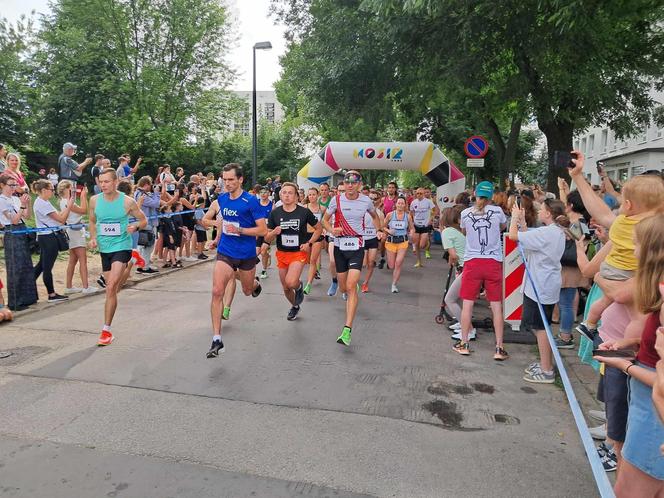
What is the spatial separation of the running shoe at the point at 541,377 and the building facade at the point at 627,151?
1800 centimetres

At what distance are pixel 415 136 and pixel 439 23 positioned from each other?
62.2 feet

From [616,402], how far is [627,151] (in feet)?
119

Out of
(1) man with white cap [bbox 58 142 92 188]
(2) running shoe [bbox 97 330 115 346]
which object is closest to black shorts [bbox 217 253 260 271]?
(2) running shoe [bbox 97 330 115 346]

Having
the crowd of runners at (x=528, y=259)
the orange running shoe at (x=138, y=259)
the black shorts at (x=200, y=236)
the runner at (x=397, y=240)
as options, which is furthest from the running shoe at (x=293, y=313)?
the black shorts at (x=200, y=236)

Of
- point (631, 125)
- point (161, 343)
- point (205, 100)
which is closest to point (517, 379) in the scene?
point (161, 343)

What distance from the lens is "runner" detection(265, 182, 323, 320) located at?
669 centimetres

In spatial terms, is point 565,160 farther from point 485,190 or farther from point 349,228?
point 349,228

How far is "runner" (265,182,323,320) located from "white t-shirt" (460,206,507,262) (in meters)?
1.99

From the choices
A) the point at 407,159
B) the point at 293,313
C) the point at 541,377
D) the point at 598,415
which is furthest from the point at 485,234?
the point at 407,159

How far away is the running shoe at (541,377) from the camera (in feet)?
16.6

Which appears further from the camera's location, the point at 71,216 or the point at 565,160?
the point at 71,216

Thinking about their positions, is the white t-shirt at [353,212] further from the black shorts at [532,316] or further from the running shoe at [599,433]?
the running shoe at [599,433]

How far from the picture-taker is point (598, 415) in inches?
166

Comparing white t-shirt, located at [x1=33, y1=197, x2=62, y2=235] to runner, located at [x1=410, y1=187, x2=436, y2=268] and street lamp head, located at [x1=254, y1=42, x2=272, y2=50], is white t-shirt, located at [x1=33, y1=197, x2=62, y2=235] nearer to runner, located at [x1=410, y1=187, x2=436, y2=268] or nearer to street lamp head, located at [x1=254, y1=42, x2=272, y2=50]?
runner, located at [x1=410, y1=187, x2=436, y2=268]
